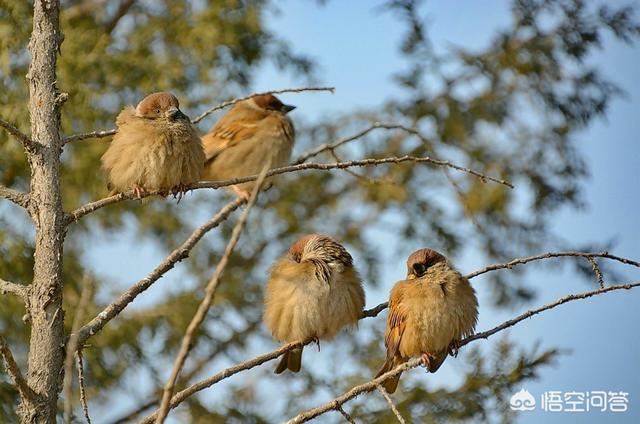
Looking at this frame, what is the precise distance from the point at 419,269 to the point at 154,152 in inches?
58.4

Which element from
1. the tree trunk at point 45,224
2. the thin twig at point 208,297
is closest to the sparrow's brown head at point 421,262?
the tree trunk at point 45,224

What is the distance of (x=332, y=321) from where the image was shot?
4.95 meters

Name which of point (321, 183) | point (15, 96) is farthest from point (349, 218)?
point (15, 96)

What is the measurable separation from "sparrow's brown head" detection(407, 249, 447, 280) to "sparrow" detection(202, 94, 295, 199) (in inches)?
94.8

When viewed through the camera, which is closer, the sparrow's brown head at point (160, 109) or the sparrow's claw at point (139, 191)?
the sparrow's claw at point (139, 191)

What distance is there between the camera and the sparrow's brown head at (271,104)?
320 inches

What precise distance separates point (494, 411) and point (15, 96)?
4.56 meters

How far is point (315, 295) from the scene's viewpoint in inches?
196

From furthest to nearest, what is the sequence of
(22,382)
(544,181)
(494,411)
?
(544,181), (494,411), (22,382)

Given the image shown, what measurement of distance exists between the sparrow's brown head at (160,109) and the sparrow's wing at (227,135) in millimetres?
2107

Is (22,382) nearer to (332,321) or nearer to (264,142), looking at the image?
(332,321)

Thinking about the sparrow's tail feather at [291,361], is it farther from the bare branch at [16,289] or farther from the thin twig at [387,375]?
the bare branch at [16,289]

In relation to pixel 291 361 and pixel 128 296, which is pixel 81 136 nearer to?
pixel 128 296

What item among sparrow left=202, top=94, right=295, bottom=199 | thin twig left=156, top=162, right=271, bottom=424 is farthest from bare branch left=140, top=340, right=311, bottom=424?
sparrow left=202, top=94, right=295, bottom=199
